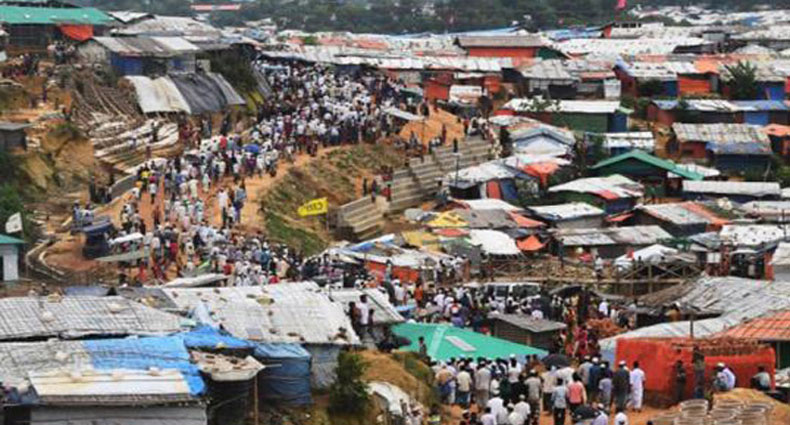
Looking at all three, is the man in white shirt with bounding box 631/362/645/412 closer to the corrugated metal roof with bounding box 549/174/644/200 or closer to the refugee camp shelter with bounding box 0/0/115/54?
the corrugated metal roof with bounding box 549/174/644/200

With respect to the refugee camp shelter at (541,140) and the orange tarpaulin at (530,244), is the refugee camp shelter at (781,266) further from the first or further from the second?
the refugee camp shelter at (541,140)

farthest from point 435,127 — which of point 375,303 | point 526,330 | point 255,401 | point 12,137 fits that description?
point 255,401

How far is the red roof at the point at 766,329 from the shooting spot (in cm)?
2180

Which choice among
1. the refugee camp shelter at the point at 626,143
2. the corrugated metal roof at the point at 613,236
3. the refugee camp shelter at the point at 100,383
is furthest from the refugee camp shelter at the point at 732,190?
the refugee camp shelter at the point at 100,383

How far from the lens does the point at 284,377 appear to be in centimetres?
1633

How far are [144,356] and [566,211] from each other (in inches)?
916

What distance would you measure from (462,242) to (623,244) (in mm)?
3646

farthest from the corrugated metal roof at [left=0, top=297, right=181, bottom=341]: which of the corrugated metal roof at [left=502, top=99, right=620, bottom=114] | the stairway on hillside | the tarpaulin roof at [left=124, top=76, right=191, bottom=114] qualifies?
the corrugated metal roof at [left=502, top=99, right=620, bottom=114]

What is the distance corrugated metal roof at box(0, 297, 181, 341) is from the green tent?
4484 mm

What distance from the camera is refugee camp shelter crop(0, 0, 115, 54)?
44.2 meters

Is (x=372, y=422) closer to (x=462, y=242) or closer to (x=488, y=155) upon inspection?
(x=462, y=242)

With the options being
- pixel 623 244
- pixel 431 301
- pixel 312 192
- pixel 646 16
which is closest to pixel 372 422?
pixel 431 301

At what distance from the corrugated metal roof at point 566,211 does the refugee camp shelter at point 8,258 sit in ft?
50.6

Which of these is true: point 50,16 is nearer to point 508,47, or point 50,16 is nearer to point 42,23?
point 42,23
